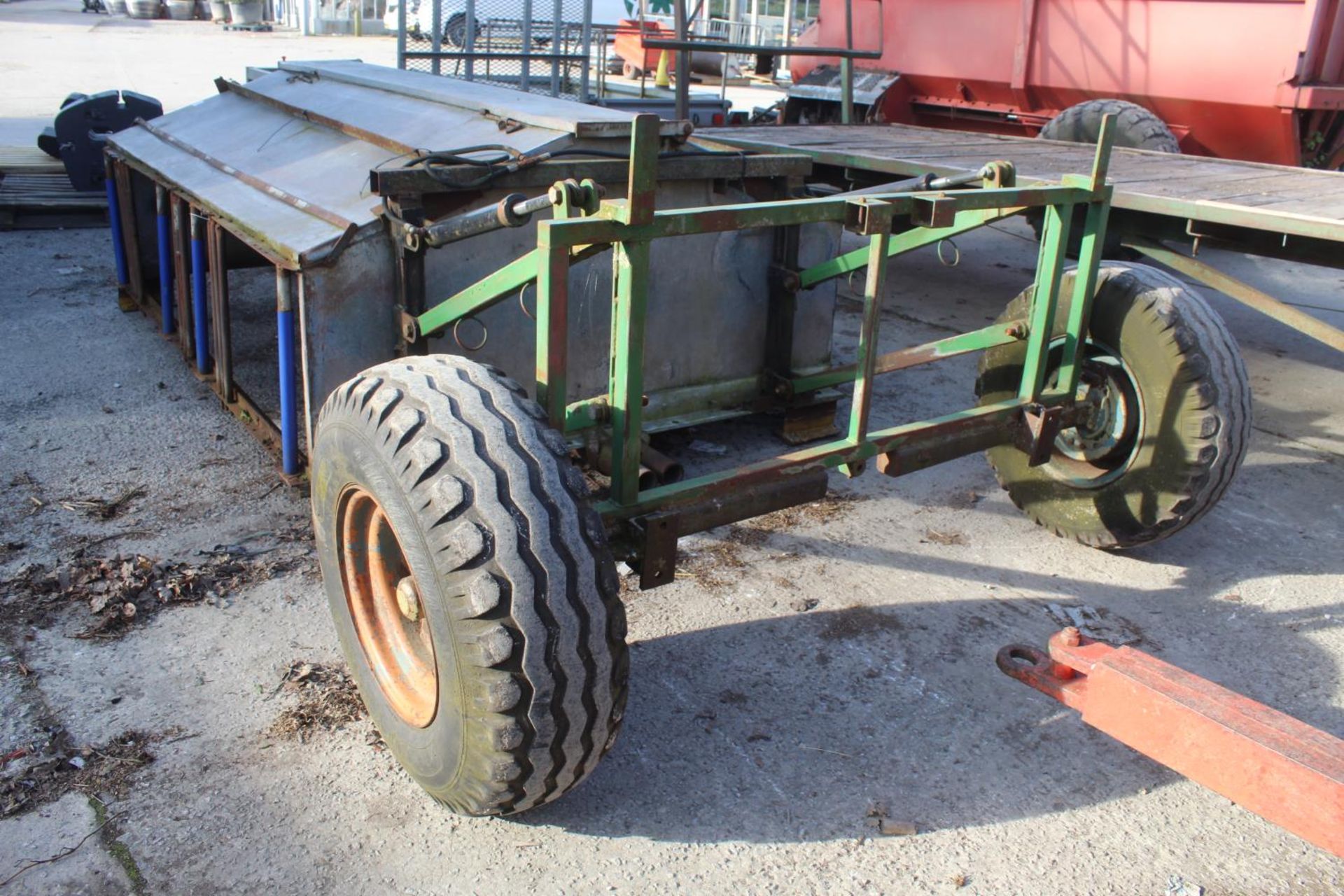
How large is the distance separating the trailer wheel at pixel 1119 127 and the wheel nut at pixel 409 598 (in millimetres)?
5985

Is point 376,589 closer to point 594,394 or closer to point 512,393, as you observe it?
point 512,393

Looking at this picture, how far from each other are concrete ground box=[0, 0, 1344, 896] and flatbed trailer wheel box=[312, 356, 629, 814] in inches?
11.8

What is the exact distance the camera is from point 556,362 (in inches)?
99.8

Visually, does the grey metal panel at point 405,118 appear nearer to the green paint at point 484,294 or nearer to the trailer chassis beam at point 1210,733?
the green paint at point 484,294

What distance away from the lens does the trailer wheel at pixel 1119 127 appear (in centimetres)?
723

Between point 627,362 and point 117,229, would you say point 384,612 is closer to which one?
point 627,362

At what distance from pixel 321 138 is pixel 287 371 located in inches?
61.5

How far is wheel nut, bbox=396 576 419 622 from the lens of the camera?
2582 millimetres

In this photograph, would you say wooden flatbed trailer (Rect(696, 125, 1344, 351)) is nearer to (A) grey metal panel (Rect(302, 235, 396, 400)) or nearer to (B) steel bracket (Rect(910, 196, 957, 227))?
(A) grey metal panel (Rect(302, 235, 396, 400))

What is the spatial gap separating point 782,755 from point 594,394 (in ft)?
6.42

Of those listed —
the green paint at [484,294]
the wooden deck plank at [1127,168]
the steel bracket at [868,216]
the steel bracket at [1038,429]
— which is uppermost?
the steel bracket at [868,216]

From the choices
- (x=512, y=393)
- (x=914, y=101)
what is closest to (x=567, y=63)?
(x=914, y=101)

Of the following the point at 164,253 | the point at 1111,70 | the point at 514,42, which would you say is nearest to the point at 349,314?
the point at 164,253

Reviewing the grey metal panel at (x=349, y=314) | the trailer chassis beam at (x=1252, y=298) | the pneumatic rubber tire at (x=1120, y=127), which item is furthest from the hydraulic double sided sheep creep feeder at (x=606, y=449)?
the pneumatic rubber tire at (x=1120, y=127)
